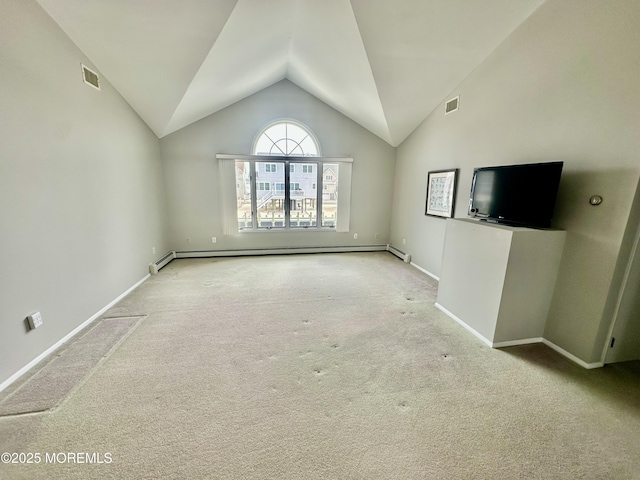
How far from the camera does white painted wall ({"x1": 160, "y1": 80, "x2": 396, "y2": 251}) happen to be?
455cm

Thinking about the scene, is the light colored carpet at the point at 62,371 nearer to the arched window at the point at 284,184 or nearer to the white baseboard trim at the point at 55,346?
the white baseboard trim at the point at 55,346

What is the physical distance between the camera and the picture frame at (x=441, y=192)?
358 centimetres

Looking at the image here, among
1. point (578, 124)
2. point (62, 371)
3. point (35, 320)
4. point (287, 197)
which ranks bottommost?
point (62, 371)

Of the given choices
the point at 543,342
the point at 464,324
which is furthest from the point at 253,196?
the point at 543,342

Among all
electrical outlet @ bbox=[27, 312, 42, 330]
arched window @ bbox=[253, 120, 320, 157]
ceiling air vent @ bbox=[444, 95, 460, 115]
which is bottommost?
electrical outlet @ bbox=[27, 312, 42, 330]

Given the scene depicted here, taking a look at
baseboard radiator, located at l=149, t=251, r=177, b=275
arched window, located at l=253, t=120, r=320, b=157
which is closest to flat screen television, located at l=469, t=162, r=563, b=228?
arched window, located at l=253, t=120, r=320, b=157

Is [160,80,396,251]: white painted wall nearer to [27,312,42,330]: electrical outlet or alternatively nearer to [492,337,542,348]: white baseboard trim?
[27,312,42,330]: electrical outlet

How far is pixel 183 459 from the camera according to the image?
1.33m

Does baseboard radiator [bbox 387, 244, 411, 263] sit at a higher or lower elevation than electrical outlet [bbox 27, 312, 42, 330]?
lower

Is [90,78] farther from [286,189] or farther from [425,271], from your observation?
[425,271]

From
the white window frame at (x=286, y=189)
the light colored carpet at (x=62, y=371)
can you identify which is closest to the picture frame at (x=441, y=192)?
the white window frame at (x=286, y=189)

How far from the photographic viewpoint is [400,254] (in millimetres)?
5035

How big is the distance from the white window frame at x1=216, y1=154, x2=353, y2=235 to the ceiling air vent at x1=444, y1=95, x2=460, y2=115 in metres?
1.82

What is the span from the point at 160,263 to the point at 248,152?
2429 mm
